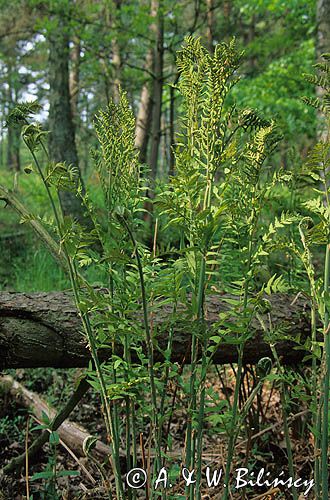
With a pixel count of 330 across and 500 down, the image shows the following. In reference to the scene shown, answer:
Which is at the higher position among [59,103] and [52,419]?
[59,103]

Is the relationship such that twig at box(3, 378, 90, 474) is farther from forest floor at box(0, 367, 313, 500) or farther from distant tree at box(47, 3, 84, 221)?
distant tree at box(47, 3, 84, 221)

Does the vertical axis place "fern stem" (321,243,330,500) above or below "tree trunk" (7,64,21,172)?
below

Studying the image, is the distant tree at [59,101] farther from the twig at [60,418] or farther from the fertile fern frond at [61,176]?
the fertile fern frond at [61,176]

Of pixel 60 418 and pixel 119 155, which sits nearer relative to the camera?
pixel 119 155

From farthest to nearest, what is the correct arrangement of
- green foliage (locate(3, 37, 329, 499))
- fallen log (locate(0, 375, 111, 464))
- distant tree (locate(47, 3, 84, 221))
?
1. distant tree (locate(47, 3, 84, 221))
2. fallen log (locate(0, 375, 111, 464))
3. green foliage (locate(3, 37, 329, 499))

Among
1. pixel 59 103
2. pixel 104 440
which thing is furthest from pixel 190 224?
pixel 59 103

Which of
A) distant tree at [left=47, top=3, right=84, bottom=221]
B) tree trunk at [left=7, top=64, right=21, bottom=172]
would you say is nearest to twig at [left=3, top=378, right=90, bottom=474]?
distant tree at [left=47, top=3, right=84, bottom=221]

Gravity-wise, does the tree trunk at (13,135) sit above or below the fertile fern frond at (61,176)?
above

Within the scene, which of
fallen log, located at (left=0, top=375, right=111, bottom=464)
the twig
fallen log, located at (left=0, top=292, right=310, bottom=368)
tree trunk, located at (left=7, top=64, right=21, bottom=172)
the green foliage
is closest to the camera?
the green foliage

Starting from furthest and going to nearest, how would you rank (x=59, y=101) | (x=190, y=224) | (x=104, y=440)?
(x=59, y=101)
(x=104, y=440)
(x=190, y=224)

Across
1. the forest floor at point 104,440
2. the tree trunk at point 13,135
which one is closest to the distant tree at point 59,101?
the forest floor at point 104,440

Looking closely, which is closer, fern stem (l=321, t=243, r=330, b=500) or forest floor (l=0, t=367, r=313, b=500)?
fern stem (l=321, t=243, r=330, b=500)

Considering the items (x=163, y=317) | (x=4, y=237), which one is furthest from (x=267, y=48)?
(x=163, y=317)

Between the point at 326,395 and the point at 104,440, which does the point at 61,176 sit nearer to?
the point at 326,395
